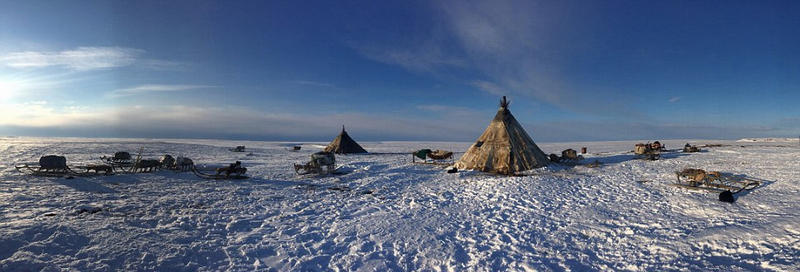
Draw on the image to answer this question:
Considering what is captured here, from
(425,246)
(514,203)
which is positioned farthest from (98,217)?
(514,203)

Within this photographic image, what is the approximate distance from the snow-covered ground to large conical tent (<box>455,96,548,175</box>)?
4.13m

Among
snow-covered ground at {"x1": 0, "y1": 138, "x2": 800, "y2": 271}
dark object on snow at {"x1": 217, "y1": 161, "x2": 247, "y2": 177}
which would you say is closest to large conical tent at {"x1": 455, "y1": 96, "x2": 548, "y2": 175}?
snow-covered ground at {"x1": 0, "y1": 138, "x2": 800, "y2": 271}

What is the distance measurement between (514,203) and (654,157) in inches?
815

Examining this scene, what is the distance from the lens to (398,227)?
902 centimetres

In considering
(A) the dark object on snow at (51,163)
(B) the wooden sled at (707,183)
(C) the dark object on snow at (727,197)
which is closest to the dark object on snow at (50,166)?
(A) the dark object on snow at (51,163)

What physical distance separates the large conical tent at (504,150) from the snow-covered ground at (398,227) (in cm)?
413

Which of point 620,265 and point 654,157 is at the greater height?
point 654,157

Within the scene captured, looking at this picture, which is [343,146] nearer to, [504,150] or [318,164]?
[318,164]

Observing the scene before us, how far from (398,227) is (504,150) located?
12.9 metres

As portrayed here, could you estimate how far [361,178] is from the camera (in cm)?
1841

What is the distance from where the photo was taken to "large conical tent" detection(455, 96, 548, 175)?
63.3 ft

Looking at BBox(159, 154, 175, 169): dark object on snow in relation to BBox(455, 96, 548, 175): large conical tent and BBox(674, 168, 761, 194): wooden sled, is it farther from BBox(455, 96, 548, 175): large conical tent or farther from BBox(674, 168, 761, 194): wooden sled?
BBox(674, 168, 761, 194): wooden sled

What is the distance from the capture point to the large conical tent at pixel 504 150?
759 inches

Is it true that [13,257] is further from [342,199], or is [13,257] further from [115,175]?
[115,175]
